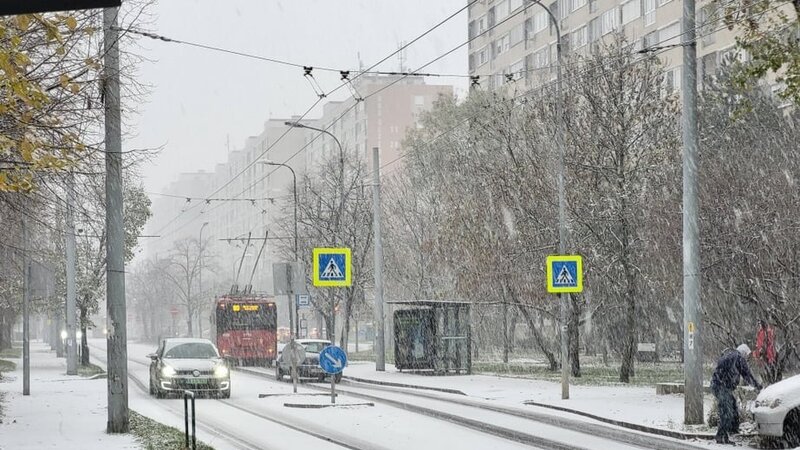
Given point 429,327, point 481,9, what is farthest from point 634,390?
point 481,9

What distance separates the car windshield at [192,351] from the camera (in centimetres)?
2981

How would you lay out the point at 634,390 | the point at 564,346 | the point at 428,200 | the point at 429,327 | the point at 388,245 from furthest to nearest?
the point at 388,245, the point at 428,200, the point at 429,327, the point at 634,390, the point at 564,346

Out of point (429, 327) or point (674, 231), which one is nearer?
point (674, 231)

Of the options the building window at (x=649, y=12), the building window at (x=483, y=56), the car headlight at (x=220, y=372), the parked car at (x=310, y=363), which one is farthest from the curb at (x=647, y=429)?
the building window at (x=483, y=56)

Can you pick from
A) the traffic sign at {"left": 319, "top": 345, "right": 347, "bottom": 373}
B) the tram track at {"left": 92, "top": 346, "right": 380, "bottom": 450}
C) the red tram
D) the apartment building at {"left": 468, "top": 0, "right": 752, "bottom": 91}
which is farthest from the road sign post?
the red tram

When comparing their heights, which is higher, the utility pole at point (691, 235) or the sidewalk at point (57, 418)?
the utility pole at point (691, 235)

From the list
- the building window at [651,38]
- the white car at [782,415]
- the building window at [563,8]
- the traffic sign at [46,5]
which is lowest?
the white car at [782,415]

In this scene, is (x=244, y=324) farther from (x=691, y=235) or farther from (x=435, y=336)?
(x=691, y=235)

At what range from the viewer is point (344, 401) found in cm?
2681

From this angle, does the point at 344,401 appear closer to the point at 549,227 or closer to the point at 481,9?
the point at 549,227

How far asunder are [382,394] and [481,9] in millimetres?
63837

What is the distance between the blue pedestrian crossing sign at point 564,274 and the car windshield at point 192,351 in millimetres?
9417

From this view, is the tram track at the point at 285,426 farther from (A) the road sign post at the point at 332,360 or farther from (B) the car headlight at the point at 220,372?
(B) the car headlight at the point at 220,372

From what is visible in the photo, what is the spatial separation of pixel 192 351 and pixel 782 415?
17814 mm
